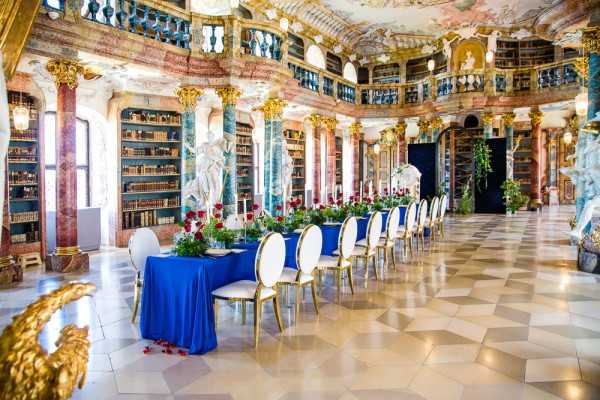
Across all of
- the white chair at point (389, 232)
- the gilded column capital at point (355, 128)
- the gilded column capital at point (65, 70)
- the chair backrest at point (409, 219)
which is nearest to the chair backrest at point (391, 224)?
the white chair at point (389, 232)

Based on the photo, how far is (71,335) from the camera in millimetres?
1649

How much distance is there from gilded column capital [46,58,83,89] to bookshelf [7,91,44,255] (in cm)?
136

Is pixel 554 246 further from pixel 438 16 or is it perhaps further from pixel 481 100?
pixel 438 16

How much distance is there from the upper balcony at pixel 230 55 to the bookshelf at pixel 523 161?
494cm

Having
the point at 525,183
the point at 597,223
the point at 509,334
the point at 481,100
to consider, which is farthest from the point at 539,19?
the point at 525,183

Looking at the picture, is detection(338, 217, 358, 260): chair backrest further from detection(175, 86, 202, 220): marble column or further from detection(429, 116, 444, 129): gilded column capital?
detection(429, 116, 444, 129): gilded column capital

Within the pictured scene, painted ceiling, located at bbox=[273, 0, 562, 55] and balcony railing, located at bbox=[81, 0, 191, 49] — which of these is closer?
balcony railing, located at bbox=[81, 0, 191, 49]

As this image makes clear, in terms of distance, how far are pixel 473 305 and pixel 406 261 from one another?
285cm

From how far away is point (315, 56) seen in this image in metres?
17.0

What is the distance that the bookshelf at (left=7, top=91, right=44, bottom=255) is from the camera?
27.6 feet

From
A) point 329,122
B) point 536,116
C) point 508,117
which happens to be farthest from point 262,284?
point 536,116

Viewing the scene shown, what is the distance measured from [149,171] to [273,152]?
306 cm

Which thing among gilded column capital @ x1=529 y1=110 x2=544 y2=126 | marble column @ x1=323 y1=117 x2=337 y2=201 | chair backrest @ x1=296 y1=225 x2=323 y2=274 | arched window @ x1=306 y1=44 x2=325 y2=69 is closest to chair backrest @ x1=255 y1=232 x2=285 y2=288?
chair backrest @ x1=296 y1=225 x2=323 y2=274

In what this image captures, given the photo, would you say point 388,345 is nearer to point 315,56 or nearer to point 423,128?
point 315,56
